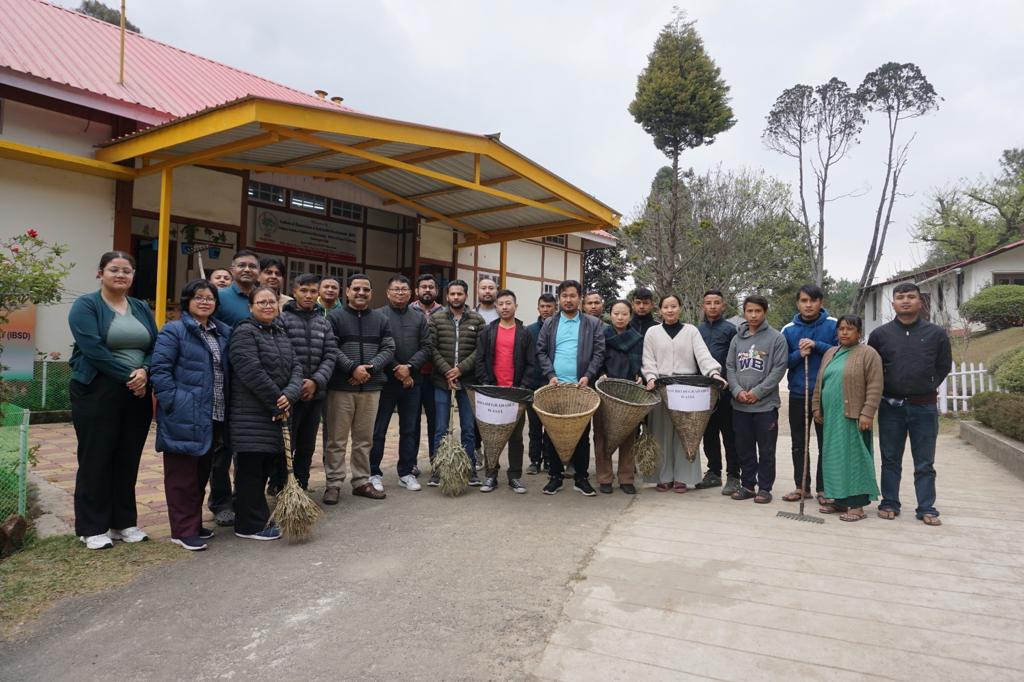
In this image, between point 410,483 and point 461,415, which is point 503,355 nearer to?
point 461,415

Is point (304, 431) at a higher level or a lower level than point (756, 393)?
lower

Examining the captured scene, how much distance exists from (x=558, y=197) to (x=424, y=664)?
28.4ft

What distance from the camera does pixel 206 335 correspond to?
4.05 m

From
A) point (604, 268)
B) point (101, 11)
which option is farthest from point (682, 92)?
point (101, 11)

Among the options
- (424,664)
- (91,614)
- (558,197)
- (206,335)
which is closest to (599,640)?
(424,664)

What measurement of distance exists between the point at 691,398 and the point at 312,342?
9.63 ft

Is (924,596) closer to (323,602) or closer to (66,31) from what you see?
(323,602)

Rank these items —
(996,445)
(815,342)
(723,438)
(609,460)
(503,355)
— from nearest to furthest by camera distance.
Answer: (815,342) → (609,460) → (503,355) → (723,438) → (996,445)

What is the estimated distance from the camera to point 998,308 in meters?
21.3

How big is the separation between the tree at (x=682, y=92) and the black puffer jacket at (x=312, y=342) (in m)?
17.6

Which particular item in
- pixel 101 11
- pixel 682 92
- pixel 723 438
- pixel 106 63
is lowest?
pixel 723 438

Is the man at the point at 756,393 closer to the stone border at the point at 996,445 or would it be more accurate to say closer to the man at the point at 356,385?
the man at the point at 356,385

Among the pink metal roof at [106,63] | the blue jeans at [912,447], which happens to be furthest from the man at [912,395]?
the pink metal roof at [106,63]

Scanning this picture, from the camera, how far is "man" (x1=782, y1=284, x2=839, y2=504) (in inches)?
207
